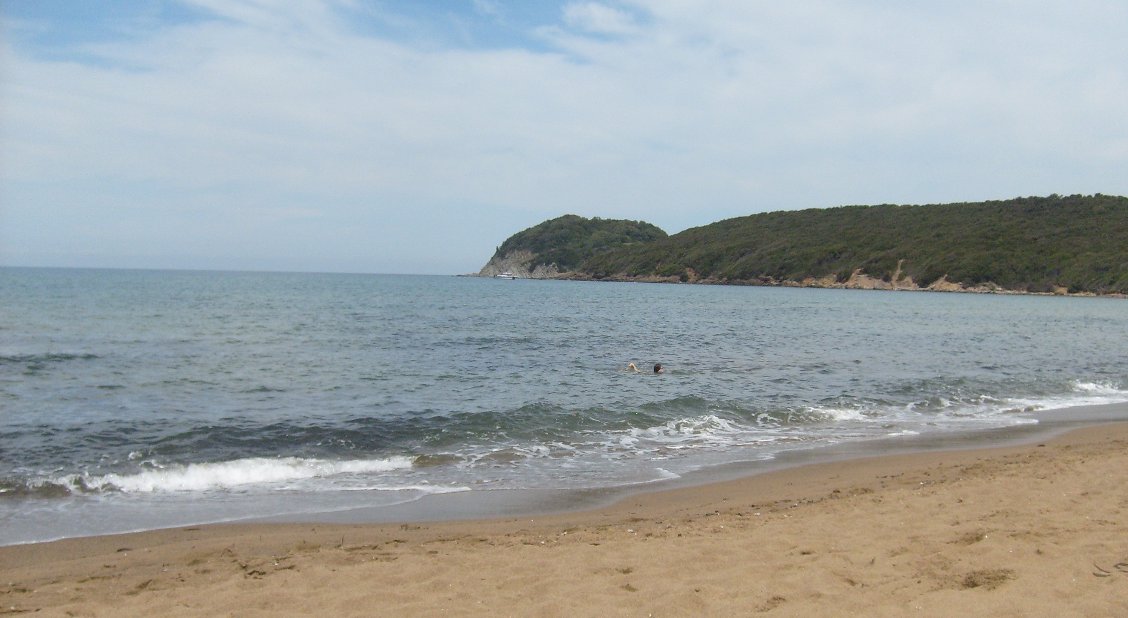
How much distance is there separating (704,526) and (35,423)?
12.1 metres

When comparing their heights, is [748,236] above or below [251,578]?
above

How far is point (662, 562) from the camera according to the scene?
20.3 feet

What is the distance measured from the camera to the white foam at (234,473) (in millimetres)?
9734

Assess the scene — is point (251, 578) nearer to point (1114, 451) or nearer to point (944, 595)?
point (944, 595)

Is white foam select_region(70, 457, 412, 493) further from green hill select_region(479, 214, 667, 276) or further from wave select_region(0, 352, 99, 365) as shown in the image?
green hill select_region(479, 214, 667, 276)

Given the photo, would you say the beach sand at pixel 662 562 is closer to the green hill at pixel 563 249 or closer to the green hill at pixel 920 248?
the green hill at pixel 920 248

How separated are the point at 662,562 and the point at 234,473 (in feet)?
22.9

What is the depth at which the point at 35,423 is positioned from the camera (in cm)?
1295

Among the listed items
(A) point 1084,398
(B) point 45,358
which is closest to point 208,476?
(B) point 45,358

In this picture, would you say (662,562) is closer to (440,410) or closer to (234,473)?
(234,473)

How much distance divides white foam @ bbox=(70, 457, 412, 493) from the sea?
0.13 ft

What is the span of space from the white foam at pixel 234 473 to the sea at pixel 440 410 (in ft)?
0.13

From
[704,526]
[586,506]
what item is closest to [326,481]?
[586,506]

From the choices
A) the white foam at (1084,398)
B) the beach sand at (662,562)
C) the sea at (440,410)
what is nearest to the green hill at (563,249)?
the sea at (440,410)
